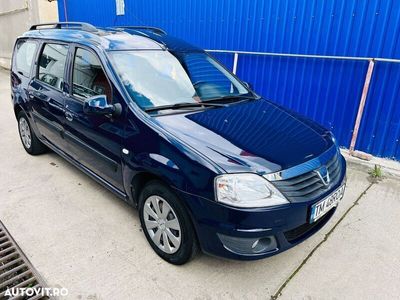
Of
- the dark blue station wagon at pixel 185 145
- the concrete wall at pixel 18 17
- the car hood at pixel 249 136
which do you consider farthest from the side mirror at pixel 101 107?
the concrete wall at pixel 18 17

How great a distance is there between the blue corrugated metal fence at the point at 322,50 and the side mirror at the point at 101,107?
3292 millimetres

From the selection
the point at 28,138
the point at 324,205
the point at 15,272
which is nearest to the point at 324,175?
the point at 324,205

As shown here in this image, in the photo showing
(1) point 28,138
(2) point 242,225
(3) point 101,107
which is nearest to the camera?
(2) point 242,225

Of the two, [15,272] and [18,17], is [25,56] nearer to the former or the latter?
[15,272]

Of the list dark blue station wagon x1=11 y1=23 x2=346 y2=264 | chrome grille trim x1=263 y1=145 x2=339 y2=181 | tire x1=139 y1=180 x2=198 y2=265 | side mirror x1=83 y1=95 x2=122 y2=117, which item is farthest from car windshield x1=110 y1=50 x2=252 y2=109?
chrome grille trim x1=263 y1=145 x2=339 y2=181

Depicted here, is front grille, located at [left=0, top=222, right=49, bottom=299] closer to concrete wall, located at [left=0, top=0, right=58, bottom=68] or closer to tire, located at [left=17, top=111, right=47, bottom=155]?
tire, located at [left=17, top=111, right=47, bottom=155]

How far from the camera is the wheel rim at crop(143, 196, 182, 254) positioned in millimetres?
2328

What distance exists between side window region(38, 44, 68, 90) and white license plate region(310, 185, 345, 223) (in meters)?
2.72

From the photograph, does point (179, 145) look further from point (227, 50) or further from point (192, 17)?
point (192, 17)

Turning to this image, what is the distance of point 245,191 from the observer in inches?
78.0

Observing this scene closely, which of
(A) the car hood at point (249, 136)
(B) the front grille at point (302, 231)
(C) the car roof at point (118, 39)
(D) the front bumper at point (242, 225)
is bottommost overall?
(B) the front grille at point (302, 231)

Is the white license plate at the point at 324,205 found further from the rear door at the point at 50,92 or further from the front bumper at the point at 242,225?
the rear door at the point at 50,92

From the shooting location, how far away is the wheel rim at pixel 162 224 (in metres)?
2.33

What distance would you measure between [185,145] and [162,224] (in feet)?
2.28
